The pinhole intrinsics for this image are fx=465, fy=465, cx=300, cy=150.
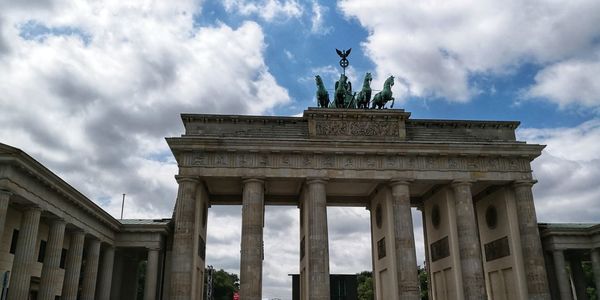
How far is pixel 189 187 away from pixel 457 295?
19.5 metres

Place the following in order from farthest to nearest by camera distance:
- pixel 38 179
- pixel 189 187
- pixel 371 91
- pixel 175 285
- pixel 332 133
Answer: pixel 371 91 → pixel 332 133 → pixel 189 187 → pixel 175 285 → pixel 38 179

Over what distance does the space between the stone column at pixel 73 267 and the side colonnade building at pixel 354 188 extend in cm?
6

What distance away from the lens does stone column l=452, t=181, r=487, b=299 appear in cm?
3020

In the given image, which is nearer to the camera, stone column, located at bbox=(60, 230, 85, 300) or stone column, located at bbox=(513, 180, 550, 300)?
stone column, located at bbox=(60, 230, 85, 300)

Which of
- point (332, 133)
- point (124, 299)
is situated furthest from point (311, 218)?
point (124, 299)

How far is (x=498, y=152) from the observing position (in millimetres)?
32656

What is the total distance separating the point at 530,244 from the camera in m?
31.1

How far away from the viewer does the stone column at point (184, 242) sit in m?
29.0

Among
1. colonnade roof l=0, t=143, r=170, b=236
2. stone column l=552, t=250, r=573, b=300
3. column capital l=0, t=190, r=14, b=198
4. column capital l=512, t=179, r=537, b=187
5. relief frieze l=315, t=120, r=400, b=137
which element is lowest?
stone column l=552, t=250, r=573, b=300

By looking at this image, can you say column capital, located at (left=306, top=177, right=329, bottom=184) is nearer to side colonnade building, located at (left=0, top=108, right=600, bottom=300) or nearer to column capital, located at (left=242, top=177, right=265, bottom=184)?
side colonnade building, located at (left=0, top=108, right=600, bottom=300)

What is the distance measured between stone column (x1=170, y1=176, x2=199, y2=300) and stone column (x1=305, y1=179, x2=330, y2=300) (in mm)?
7654

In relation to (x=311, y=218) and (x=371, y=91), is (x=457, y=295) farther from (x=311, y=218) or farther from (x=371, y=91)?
(x=371, y=91)

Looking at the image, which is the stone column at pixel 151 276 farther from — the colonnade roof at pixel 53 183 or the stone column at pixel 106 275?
the stone column at pixel 106 275

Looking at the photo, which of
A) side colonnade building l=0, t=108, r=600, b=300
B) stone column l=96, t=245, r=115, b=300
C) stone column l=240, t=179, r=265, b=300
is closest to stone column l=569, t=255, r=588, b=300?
side colonnade building l=0, t=108, r=600, b=300
